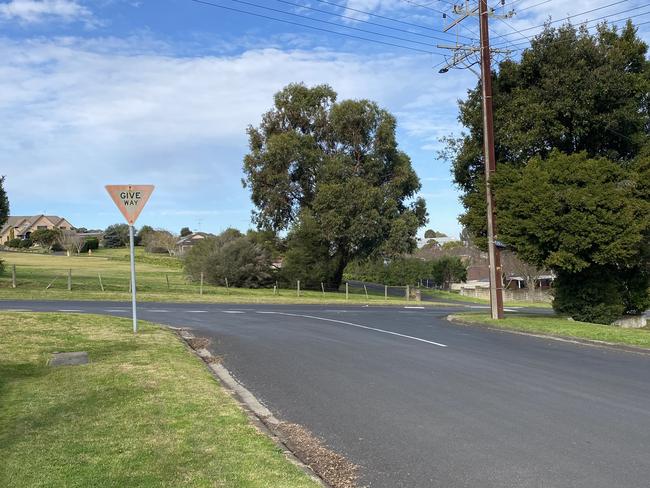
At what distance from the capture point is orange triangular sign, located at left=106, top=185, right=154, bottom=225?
13.3m

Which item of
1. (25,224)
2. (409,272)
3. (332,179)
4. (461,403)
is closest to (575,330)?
(461,403)

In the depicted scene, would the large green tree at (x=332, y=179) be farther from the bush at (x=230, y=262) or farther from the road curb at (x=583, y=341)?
the road curb at (x=583, y=341)

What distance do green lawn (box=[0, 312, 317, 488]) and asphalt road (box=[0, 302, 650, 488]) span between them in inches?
36.1

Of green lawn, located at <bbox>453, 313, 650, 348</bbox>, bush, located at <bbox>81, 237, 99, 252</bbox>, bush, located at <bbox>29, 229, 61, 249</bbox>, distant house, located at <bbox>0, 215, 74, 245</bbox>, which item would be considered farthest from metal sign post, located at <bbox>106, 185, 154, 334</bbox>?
distant house, located at <bbox>0, 215, 74, 245</bbox>

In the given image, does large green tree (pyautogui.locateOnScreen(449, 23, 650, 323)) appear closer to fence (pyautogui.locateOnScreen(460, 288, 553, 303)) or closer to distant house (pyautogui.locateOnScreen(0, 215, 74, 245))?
fence (pyautogui.locateOnScreen(460, 288, 553, 303))

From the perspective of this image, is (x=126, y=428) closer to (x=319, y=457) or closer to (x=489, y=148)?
(x=319, y=457)

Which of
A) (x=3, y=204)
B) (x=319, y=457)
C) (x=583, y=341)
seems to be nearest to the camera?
(x=319, y=457)

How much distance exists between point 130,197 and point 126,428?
8.01 metres

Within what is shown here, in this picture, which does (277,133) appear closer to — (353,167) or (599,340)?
(353,167)

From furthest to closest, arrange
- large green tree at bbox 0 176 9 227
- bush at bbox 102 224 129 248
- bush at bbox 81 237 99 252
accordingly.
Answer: bush at bbox 102 224 129 248 → bush at bbox 81 237 99 252 → large green tree at bbox 0 176 9 227

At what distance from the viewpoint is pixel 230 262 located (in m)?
45.5

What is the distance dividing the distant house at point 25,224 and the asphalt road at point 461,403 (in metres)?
109

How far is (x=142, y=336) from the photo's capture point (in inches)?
531

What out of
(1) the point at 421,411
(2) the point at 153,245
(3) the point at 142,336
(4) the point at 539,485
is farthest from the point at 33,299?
(2) the point at 153,245
